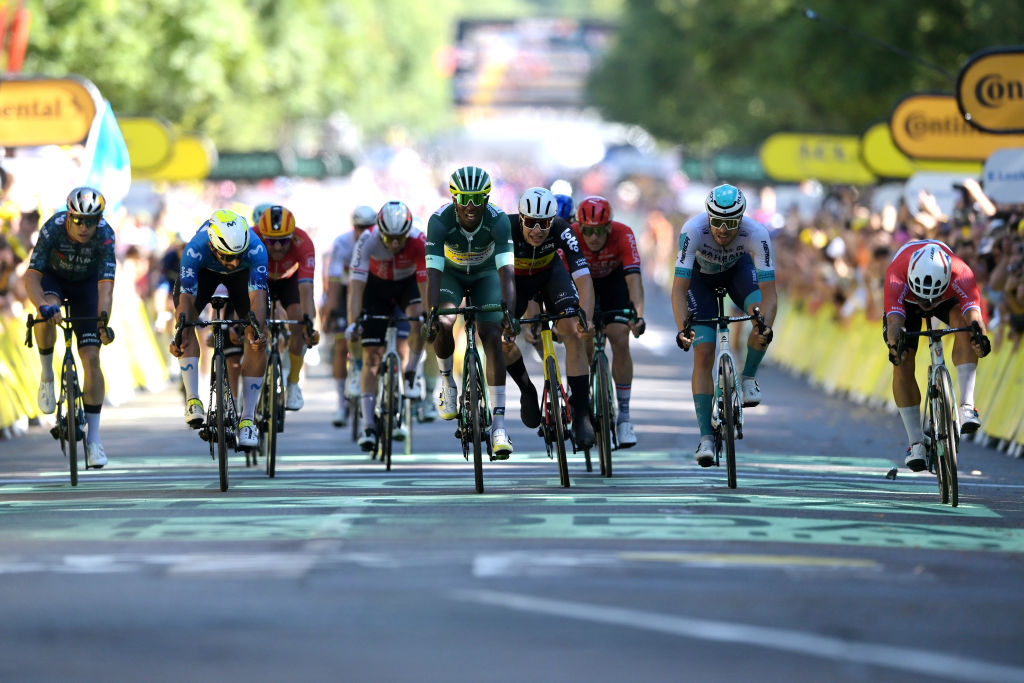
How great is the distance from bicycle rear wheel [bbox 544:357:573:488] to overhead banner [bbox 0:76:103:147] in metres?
9.91

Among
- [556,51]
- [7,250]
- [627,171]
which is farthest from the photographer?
[556,51]

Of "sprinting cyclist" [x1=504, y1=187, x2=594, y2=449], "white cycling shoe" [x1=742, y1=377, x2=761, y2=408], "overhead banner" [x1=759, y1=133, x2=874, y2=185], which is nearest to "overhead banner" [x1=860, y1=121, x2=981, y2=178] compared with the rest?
"overhead banner" [x1=759, y1=133, x2=874, y2=185]

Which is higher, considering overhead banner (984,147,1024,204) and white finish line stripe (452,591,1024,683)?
overhead banner (984,147,1024,204)

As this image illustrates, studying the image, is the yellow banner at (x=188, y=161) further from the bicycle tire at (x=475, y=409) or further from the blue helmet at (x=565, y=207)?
the bicycle tire at (x=475, y=409)

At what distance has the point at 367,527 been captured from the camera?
10758mm

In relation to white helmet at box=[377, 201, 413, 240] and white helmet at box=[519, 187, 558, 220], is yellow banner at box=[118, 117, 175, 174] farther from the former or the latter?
white helmet at box=[519, 187, 558, 220]

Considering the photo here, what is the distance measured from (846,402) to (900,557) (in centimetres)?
1248

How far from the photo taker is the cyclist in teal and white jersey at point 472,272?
40.8ft

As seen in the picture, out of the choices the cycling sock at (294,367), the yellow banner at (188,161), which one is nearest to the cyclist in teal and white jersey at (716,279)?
the cycling sock at (294,367)

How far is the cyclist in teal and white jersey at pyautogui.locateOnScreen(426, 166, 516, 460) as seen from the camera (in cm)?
1243

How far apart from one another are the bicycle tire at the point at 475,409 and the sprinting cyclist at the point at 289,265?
8.83 feet

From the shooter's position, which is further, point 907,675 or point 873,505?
point 873,505

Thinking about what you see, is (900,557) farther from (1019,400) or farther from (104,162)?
(104,162)

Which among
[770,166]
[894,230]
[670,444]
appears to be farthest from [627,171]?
[670,444]
